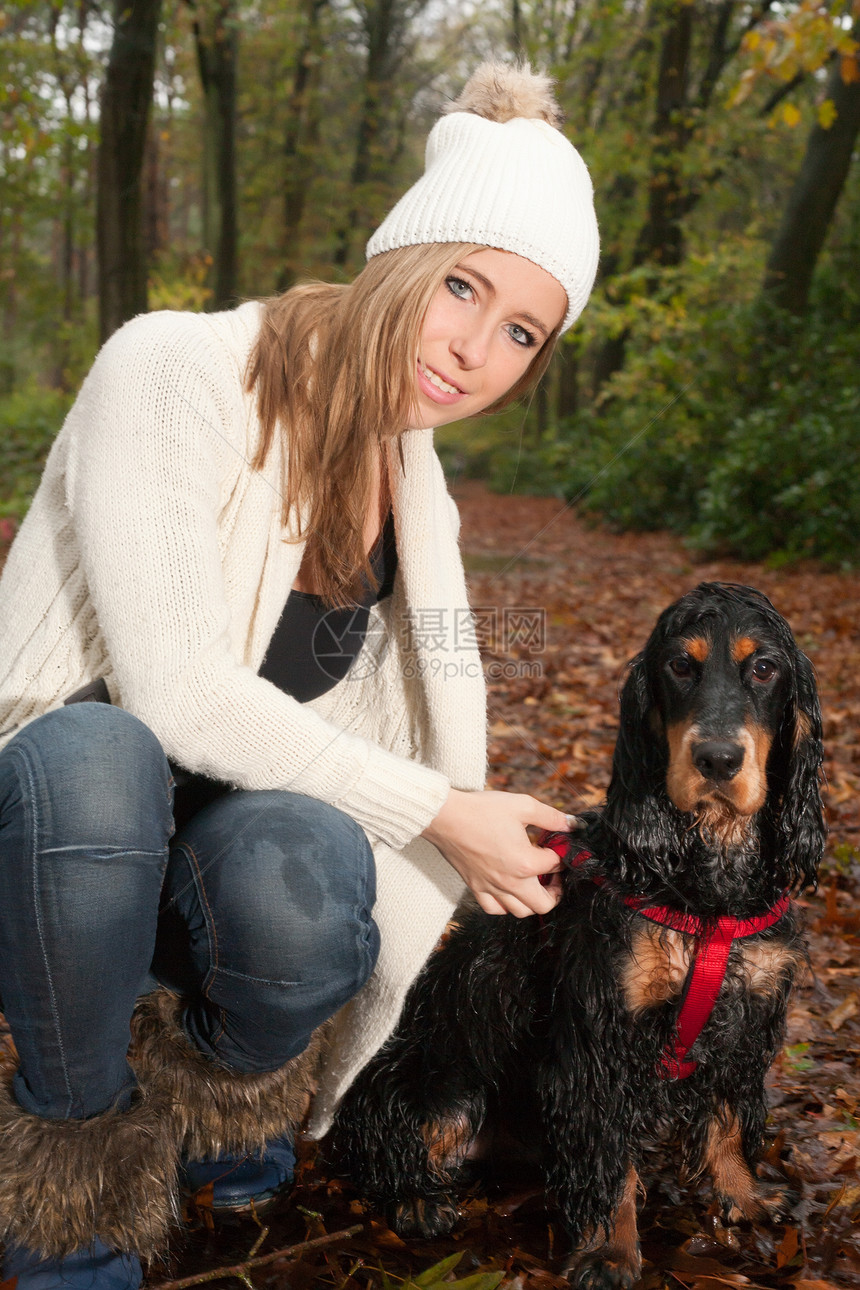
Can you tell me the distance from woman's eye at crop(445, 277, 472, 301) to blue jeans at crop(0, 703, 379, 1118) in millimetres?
1096

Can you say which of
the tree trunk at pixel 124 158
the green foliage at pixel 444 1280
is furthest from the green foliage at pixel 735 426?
the green foliage at pixel 444 1280

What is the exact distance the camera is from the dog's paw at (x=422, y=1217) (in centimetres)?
211

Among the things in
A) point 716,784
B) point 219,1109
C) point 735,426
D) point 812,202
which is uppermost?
point 812,202

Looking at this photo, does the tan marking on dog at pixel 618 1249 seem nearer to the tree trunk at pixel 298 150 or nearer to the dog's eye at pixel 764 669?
the dog's eye at pixel 764 669

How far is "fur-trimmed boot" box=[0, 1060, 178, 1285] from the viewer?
67.5 inches

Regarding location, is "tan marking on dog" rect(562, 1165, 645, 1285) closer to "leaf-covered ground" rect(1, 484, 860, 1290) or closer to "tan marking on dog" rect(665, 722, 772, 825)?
"leaf-covered ground" rect(1, 484, 860, 1290)

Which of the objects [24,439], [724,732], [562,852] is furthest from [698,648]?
[24,439]

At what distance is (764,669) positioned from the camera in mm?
2014

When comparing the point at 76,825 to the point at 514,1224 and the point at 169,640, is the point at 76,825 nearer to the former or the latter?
the point at 169,640

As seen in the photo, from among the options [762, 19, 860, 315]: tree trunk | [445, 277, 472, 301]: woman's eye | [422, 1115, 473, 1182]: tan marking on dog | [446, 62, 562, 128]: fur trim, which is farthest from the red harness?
[762, 19, 860, 315]: tree trunk

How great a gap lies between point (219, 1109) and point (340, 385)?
1524mm

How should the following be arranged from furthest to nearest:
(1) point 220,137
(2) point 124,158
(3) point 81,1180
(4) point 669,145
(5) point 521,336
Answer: (4) point 669,145, (1) point 220,137, (2) point 124,158, (5) point 521,336, (3) point 81,1180

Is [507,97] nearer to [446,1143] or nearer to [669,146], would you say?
[446,1143]

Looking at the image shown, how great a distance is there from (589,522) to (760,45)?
27.4 ft
